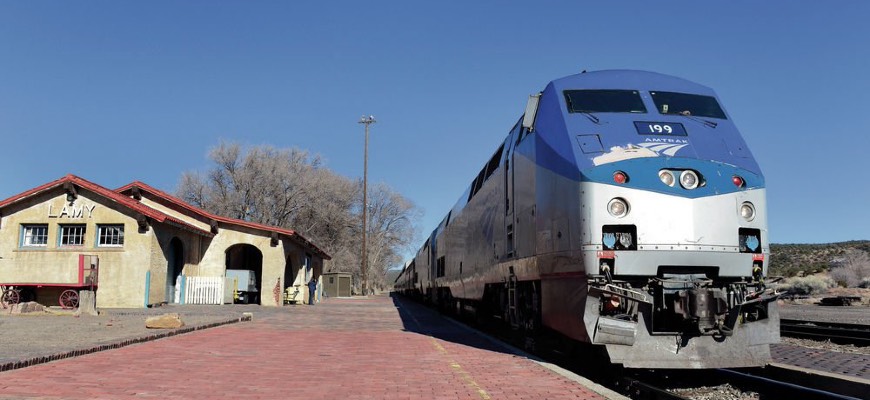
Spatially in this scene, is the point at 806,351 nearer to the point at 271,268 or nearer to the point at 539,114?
the point at 539,114

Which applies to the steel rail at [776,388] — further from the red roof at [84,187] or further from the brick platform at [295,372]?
the red roof at [84,187]

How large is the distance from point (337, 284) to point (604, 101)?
137ft

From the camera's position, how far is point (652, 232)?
23.2ft

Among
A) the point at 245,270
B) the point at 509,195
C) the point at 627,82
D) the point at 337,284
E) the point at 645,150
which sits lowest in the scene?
the point at 337,284

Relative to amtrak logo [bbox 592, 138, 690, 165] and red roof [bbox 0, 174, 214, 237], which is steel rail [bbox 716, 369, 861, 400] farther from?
red roof [bbox 0, 174, 214, 237]

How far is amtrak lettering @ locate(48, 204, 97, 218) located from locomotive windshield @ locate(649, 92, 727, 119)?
70.7 feet

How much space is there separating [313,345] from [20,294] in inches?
647

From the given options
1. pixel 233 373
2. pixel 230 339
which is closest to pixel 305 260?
pixel 230 339

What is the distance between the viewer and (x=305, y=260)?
112ft

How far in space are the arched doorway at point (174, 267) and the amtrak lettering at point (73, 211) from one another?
318cm

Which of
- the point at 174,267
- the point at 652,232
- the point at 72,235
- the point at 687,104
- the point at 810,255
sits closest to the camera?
the point at 652,232

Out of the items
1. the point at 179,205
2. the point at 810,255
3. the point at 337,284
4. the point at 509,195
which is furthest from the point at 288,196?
the point at 810,255

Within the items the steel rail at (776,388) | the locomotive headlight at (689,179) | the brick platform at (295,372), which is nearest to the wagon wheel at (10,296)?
the brick platform at (295,372)

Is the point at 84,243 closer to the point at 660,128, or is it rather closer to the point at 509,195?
the point at 509,195
